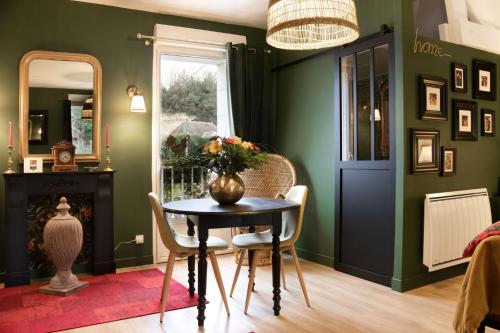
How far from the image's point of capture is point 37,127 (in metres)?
3.89

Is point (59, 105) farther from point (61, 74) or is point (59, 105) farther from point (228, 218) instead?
point (228, 218)

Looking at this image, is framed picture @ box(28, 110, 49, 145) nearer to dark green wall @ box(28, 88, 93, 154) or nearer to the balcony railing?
dark green wall @ box(28, 88, 93, 154)

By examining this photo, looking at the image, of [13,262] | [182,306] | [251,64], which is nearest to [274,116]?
[251,64]

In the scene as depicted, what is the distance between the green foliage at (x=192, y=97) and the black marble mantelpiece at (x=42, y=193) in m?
1.11

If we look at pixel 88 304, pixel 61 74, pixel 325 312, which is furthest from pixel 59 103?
pixel 325 312

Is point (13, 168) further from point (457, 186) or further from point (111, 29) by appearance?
point (457, 186)

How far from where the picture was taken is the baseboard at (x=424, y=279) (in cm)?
346

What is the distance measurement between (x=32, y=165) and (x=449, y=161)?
364cm

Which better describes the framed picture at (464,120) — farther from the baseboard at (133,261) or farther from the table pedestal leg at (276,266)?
the baseboard at (133,261)

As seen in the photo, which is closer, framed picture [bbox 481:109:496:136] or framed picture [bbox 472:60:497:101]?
framed picture [bbox 472:60:497:101]

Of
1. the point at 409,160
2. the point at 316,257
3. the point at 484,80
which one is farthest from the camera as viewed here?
the point at 316,257

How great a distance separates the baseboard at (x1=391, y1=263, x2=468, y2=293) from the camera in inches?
136

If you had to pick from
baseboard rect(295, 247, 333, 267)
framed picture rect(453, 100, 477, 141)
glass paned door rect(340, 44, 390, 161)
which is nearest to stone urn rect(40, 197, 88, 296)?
baseboard rect(295, 247, 333, 267)

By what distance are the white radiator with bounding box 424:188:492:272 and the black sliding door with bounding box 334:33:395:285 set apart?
30cm
